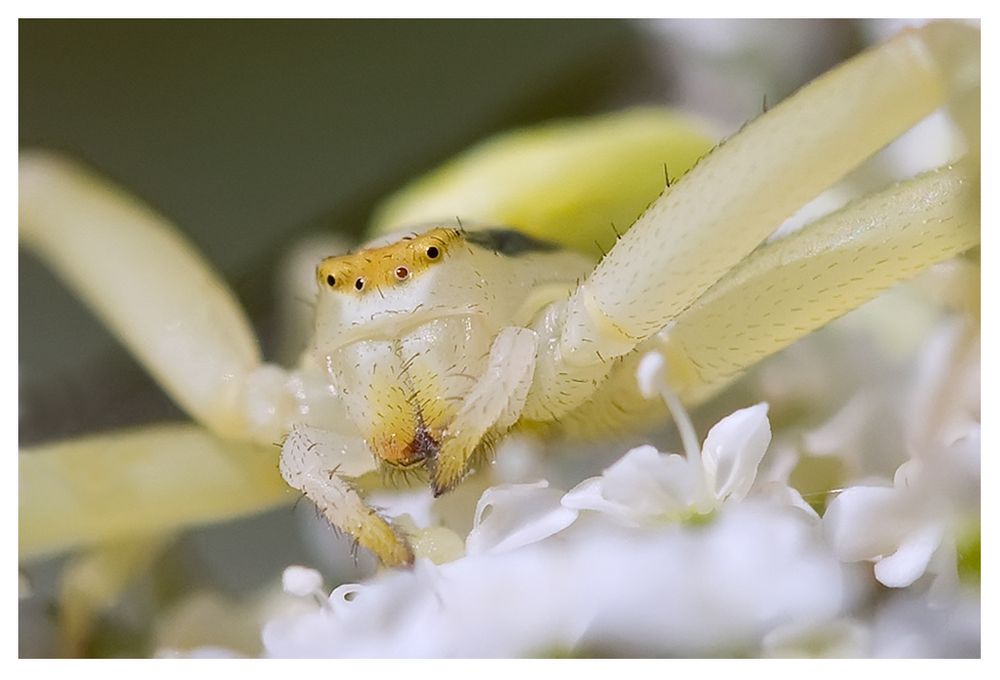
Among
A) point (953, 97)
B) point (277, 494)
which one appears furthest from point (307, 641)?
point (953, 97)

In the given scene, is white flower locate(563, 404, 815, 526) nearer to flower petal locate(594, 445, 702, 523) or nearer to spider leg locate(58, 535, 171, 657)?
flower petal locate(594, 445, 702, 523)

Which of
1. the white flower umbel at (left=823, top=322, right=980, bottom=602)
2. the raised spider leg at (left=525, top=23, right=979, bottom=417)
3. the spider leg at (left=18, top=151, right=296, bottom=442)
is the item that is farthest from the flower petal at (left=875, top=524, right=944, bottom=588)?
the spider leg at (left=18, top=151, right=296, bottom=442)

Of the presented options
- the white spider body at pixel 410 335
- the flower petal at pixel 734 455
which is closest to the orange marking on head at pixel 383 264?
the white spider body at pixel 410 335

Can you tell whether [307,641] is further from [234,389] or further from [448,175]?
[448,175]

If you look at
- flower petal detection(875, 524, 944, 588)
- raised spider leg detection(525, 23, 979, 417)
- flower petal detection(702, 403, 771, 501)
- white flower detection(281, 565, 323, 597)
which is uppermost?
raised spider leg detection(525, 23, 979, 417)

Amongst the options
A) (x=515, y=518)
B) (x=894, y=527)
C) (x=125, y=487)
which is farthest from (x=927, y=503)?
(x=125, y=487)

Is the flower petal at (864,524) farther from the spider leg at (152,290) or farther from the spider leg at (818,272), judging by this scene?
the spider leg at (152,290)
